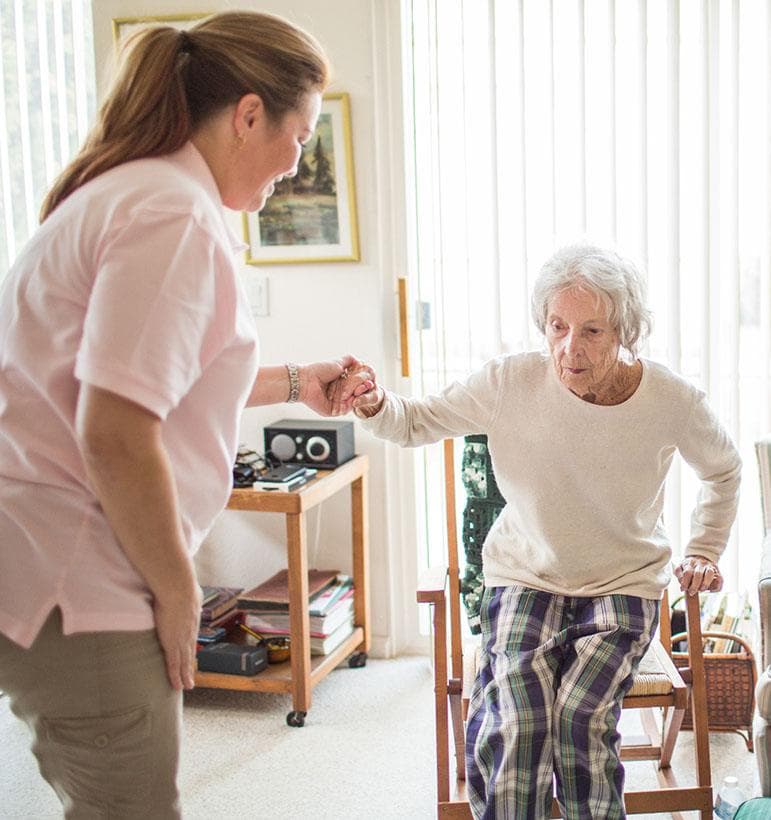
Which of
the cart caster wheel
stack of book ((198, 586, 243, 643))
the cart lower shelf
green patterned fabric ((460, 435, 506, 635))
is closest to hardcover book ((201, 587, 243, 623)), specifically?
stack of book ((198, 586, 243, 643))

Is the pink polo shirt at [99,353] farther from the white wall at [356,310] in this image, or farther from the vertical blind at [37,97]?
the vertical blind at [37,97]

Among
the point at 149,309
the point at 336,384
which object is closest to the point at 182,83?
the point at 149,309

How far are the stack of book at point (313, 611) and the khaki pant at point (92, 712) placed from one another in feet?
6.41

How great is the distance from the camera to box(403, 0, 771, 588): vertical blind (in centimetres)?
291

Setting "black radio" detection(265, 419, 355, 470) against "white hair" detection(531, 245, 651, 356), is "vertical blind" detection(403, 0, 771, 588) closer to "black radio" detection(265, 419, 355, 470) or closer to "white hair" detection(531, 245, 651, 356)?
"black radio" detection(265, 419, 355, 470)

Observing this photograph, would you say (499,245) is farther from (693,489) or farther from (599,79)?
(693,489)

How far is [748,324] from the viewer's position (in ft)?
9.80

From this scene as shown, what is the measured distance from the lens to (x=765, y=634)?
2.10 metres

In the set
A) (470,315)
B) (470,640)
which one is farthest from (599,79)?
(470,640)

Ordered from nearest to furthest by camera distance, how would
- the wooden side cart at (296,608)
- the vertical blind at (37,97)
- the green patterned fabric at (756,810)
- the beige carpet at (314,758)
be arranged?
the green patterned fabric at (756,810)
the beige carpet at (314,758)
the wooden side cart at (296,608)
the vertical blind at (37,97)

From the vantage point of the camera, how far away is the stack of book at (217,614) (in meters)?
3.14

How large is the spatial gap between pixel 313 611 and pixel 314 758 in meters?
0.48

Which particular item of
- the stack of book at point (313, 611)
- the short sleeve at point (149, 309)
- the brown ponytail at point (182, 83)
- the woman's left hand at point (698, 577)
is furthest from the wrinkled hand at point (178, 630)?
the stack of book at point (313, 611)

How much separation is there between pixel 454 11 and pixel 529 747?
2.15 m
